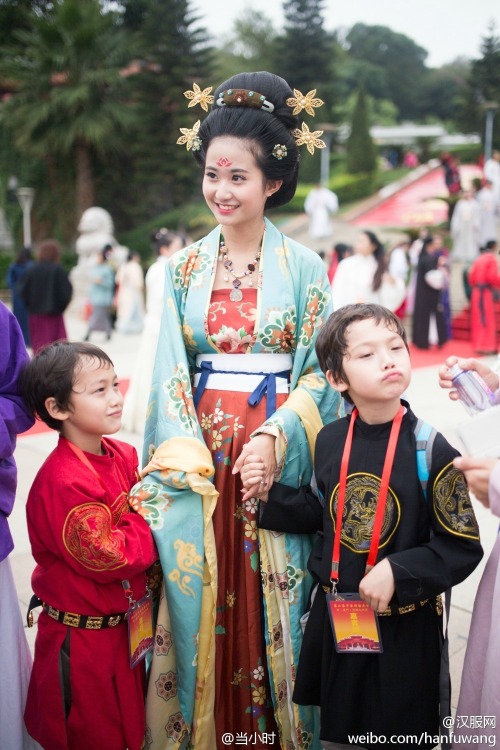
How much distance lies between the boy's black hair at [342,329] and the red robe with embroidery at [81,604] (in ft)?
2.10

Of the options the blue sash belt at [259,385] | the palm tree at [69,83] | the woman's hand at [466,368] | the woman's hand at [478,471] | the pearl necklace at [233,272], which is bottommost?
the woman's hand at [478,471]

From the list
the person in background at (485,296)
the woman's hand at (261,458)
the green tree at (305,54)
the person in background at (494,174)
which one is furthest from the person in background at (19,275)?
the green tree at (305,54)

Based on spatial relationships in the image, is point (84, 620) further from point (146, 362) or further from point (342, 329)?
point (146, 362)

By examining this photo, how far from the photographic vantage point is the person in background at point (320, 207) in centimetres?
1850

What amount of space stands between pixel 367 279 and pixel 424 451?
17.2 ft

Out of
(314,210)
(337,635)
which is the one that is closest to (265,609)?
(337,635)

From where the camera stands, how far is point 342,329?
69.4 inches

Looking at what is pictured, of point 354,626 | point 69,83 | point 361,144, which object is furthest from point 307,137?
point 361,144

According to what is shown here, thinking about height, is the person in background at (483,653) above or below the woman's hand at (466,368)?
below

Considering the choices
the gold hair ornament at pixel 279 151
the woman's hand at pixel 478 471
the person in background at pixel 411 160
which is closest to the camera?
the woman's hand at pixel 478 471

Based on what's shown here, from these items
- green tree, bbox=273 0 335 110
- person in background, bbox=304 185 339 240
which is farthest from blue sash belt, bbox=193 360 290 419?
green tree, bbox=273 0 335 110

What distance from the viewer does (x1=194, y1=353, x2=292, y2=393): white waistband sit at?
2062 millimetres

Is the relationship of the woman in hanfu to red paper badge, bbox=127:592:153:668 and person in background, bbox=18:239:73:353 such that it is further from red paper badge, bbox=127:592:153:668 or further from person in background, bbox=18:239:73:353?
person in background, bbox=18:239:73:353

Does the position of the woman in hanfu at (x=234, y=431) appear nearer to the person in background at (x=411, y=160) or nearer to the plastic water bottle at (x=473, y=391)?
the plastic water bottle at (x=473, y=391)
